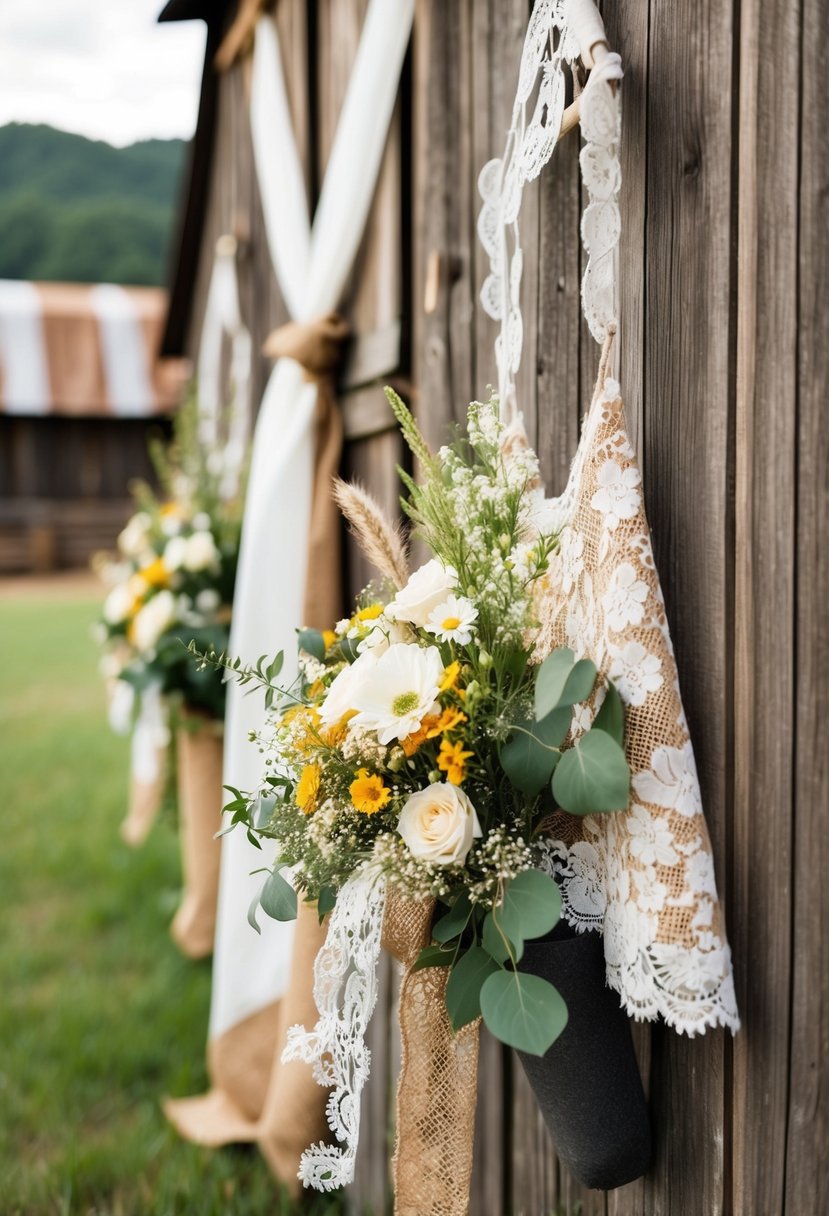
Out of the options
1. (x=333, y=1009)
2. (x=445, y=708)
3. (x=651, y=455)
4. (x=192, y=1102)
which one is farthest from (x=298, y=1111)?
(x=651, y=455)

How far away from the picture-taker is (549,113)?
1.32 meters

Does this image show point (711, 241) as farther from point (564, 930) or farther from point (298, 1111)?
point (298, 1111)

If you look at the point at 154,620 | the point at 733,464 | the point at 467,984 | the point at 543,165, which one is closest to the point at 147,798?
the point at 154,620

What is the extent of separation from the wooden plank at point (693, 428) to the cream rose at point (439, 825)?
1.02 ft

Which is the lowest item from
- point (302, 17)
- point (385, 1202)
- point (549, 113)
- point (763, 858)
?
point (385, 1202)

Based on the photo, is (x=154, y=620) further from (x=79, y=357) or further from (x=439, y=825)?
(x=79, y=357)

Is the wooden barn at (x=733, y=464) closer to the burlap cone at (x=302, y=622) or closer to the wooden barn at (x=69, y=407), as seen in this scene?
the burlap cone at (x=302, y=622)

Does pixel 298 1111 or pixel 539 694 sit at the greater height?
pixel 539 694

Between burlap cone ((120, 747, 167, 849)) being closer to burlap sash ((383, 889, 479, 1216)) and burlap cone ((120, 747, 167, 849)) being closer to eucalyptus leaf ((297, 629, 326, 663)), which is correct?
eucalyptus leaf ((297, 629, 326, 663))

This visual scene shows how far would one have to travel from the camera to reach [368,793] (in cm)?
110

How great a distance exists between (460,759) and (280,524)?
152cm

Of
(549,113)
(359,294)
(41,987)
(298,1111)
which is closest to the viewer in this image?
(549,113)

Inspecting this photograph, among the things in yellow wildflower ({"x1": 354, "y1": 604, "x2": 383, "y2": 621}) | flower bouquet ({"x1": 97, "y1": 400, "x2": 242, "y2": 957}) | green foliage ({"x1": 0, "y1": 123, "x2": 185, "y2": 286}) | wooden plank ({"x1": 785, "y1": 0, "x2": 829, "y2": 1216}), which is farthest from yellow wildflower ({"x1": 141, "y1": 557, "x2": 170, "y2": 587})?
green foliage ({"x1": 0, "y1": 123, "x2": 185, "y2": 286})

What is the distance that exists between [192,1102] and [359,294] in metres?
2.17
